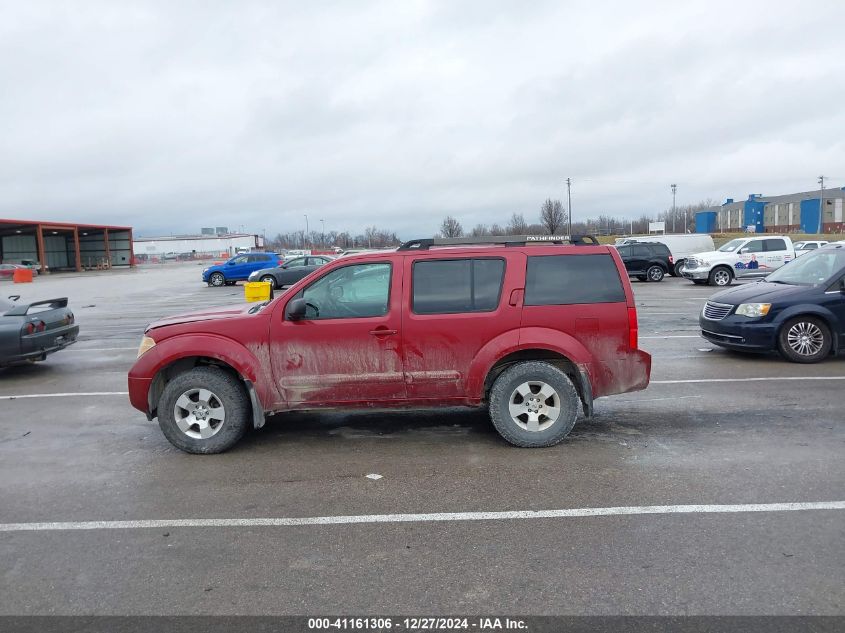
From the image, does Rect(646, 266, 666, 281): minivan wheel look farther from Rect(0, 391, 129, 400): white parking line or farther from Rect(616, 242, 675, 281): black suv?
Rect(0, 391, 129, 400): white parking line

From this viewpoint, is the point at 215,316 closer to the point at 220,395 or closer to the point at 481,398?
the point at 220,395

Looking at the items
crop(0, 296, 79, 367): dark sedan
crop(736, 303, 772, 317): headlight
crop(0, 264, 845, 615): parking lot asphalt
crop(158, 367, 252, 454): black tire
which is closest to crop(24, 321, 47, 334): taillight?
crop(0, 296, 79, 367): dark sedan

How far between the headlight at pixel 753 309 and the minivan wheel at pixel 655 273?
2025cm

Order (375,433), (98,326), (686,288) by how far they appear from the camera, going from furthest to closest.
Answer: (686,288) < (98,326) < (375,433)

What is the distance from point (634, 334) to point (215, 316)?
3904 millimetres

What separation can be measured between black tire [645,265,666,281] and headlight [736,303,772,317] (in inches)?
797

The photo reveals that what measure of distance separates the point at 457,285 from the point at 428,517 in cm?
226

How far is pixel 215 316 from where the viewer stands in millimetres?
6164

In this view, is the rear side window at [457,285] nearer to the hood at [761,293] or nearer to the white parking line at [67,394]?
the white parking line at [67,394]

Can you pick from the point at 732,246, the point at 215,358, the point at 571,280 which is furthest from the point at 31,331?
the point at 732,246

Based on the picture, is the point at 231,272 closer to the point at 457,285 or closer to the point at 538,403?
the point at 457,285

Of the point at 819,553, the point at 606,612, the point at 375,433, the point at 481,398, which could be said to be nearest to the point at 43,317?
the point at 375,433

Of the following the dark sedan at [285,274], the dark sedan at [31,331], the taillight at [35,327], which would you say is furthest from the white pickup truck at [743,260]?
the taillight at [35,327]

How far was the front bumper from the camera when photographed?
950cm
